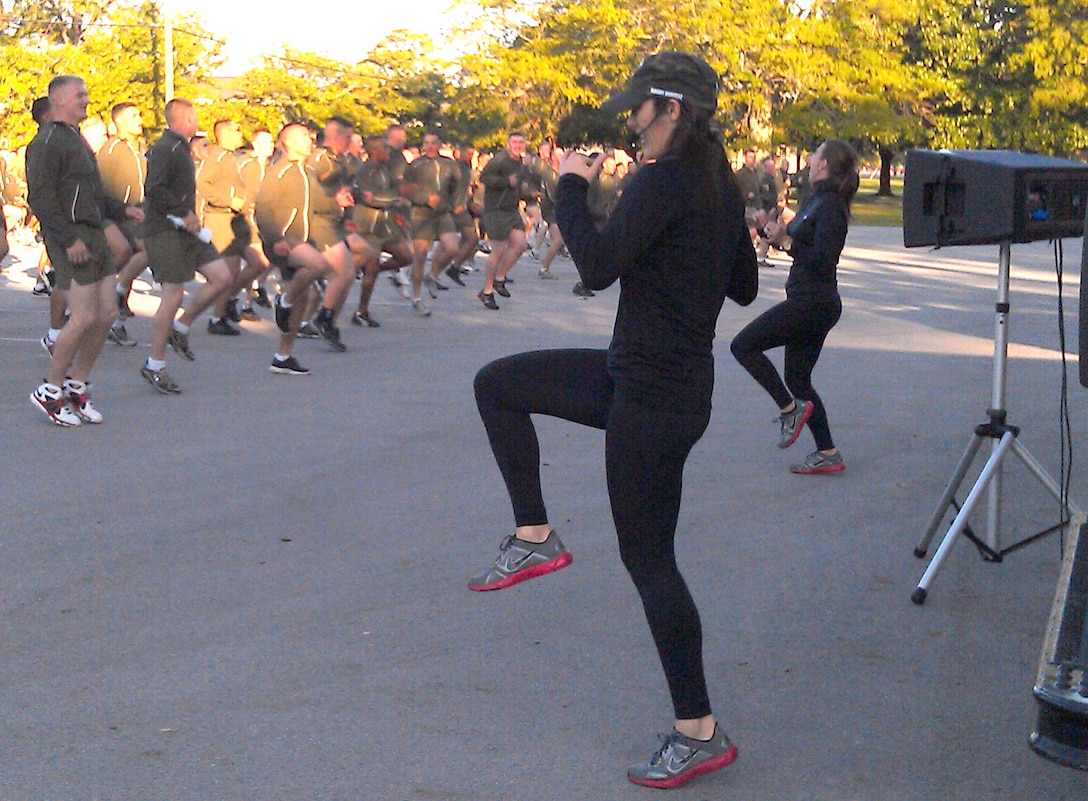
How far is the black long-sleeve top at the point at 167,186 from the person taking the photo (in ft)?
33.4

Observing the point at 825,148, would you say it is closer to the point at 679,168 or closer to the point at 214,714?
the point at 679,168

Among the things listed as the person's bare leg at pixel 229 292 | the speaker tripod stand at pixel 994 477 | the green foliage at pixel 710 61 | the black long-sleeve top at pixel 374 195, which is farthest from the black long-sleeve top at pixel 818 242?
the green foliage at pixel 710 61

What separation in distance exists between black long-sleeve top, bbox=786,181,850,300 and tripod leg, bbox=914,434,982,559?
6.25 feet

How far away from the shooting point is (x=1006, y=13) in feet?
192

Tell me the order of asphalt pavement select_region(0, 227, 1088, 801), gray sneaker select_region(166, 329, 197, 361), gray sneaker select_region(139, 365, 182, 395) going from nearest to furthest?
asphalt pavement select_region(0, 227, 1088, 801)
gray sneaker select_region(139, 365, 182, 395)
gray sneaker select_region(166, 329, 197, 361)

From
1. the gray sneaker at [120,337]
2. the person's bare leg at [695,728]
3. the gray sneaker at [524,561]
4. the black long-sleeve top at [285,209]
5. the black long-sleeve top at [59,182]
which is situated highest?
the black long-sleeve top at [59,182]

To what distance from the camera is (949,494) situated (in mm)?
5816

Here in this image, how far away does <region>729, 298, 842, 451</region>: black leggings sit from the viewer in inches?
302

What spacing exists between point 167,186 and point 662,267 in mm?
7324

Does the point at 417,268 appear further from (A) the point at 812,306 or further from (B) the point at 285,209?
(A) the point at 812,306

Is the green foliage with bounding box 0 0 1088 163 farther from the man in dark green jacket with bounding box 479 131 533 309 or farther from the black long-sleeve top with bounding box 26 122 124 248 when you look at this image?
the black long-sleeve top with bounding box 26 122 124 248

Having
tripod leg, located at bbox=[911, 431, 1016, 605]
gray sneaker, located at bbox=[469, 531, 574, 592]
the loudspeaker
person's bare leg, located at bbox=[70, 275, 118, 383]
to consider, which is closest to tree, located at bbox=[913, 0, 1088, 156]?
person's bare leg, located at bbox=[70, 275, 118, 383]

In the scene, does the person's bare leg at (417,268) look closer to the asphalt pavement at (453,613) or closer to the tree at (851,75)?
the asphalt pavement at (453,613)

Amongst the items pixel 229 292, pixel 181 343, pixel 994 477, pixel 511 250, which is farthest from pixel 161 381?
pixel 511 250
